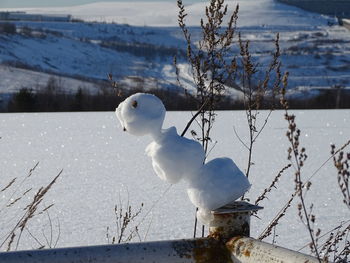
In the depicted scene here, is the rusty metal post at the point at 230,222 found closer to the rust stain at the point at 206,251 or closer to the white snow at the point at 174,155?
the rust stain at the point at 206,251

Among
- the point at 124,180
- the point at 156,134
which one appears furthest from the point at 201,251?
the point at 124,180

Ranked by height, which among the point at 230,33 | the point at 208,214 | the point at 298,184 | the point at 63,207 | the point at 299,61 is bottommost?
Answer: the point at 299,61

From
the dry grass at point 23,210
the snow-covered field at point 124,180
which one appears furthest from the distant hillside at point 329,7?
the dry grass at point 23,210

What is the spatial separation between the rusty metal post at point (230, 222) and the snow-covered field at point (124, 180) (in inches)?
57.8

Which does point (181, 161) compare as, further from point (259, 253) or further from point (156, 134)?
point (259, 253)

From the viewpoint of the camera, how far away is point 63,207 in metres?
8.66

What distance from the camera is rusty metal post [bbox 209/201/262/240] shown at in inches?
70.5

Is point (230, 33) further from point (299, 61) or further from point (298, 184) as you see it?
Answer: point (299, 61)

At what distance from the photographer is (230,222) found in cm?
179

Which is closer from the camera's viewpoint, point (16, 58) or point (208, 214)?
point (208, 214)

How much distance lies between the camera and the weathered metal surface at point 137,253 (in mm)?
1583

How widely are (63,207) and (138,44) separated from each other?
457 ft

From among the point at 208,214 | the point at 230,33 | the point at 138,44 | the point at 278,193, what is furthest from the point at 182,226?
the point at 138,44

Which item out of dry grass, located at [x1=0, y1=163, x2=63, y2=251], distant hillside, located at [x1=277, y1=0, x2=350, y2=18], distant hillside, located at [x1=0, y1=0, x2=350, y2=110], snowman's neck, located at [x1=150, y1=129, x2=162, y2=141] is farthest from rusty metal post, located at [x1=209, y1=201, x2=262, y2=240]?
distant hillside, located at [x1=277, y1=0, x2=350, y2=18]
